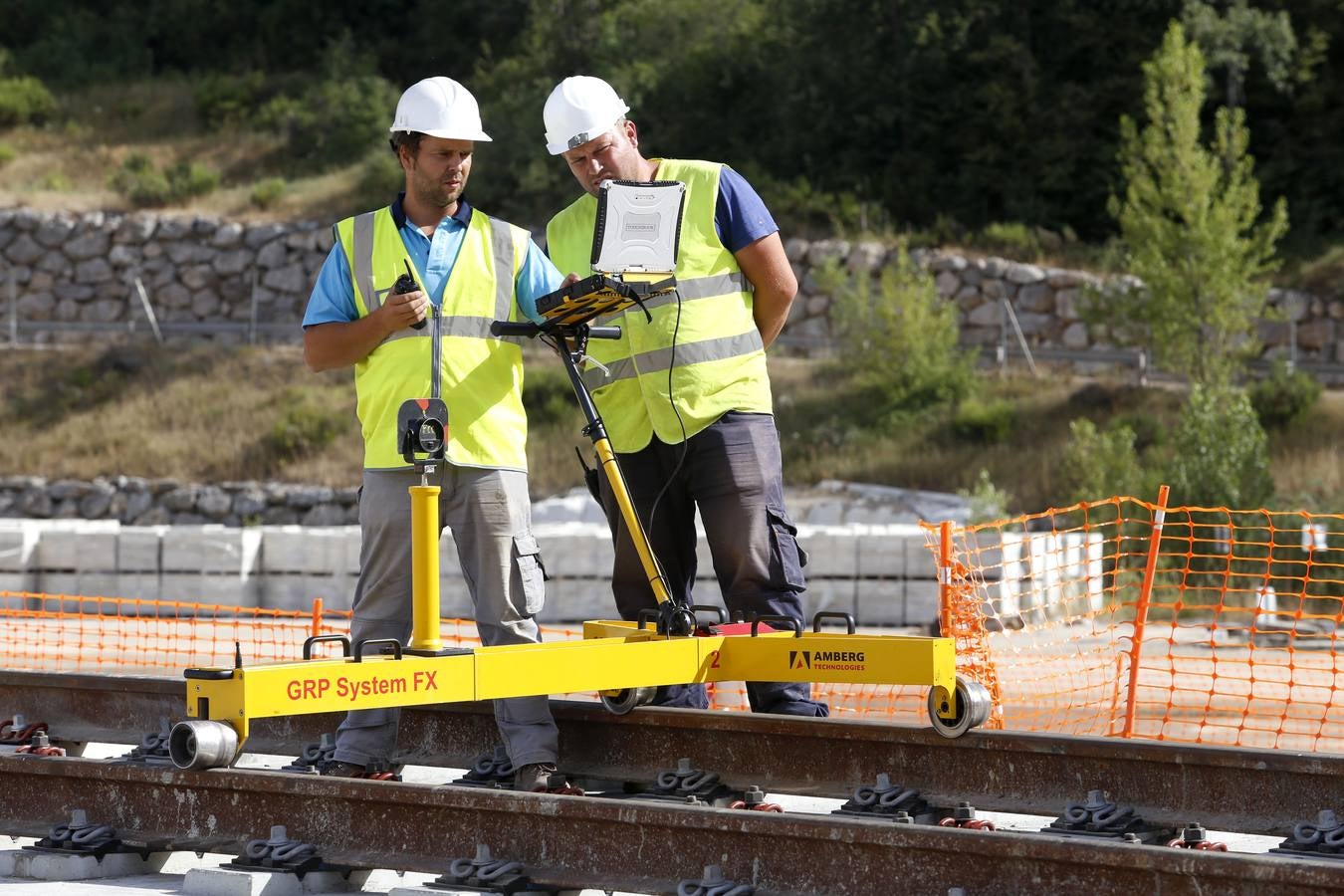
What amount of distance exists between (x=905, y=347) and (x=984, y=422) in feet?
7.23

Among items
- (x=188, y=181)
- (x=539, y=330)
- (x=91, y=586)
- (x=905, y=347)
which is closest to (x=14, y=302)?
(x=188, y=181)

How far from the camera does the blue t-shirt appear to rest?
6.48 m

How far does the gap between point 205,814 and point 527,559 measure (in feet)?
4.17

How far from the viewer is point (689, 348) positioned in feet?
21.0

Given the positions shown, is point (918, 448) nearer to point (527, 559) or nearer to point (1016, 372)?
point (1016, 372)

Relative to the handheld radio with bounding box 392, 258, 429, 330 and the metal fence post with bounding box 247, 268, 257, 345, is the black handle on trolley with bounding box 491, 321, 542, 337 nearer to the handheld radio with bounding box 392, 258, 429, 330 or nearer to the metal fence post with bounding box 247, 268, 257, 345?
the handheld radio with bounding box 392, 258, 429, 330

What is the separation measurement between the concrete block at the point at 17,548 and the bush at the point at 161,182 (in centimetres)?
2283

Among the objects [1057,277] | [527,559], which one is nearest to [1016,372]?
[1057,277]

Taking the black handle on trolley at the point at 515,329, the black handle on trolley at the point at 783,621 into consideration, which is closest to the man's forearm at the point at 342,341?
the black handle on trolley at the point at 515,329

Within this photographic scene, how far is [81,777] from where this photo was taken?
571 centimetres

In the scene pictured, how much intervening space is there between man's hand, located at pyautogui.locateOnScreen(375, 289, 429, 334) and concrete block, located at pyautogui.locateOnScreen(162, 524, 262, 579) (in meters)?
13.2

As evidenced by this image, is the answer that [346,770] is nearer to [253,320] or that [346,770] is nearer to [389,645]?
[389,645]

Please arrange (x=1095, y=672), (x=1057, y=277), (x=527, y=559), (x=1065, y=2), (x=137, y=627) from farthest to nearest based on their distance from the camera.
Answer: (x=1065, y=2) → (x=1057, y=277) → (x=137, y=627) → (x=1095, y=672) → (x=527, y=559)

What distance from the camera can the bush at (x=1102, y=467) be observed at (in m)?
23.2
